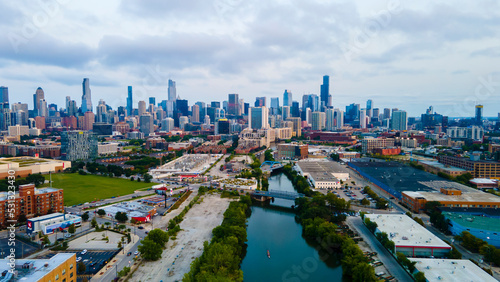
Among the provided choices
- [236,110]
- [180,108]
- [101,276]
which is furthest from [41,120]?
[101,276]

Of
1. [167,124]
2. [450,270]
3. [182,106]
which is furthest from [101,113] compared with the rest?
[450,270]

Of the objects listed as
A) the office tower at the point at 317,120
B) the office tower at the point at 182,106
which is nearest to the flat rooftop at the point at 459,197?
the office tower at the point at 317,120

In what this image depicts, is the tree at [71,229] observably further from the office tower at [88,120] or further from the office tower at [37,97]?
the office tower at [37,97]

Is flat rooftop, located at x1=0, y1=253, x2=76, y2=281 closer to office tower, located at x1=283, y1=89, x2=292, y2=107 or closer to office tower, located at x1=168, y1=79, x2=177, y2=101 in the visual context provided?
office tower, located at x1=168, y1=79, x2=177, y2=101

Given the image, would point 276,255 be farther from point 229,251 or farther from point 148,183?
point 148,183

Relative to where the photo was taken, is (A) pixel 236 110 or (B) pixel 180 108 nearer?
(B) pixel 180 108

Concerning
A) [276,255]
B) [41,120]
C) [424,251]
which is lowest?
[276,255]

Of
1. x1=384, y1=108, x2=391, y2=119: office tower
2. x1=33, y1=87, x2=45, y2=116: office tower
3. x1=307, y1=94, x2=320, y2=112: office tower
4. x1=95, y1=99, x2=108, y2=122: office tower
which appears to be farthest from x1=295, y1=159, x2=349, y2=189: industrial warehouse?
x1=384, y1=108, x2=391, y2=119: office tower
